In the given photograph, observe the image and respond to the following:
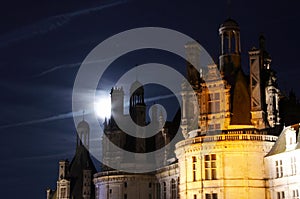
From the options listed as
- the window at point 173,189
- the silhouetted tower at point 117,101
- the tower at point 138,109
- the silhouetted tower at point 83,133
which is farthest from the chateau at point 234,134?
the silhouetted tower at point 83,133

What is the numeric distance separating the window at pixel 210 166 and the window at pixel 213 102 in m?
3.56

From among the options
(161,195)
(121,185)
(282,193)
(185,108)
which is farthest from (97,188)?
(282,193)

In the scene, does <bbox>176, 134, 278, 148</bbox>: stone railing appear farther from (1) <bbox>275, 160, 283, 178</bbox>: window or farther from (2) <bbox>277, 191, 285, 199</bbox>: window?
(2) <bbox>277, 191, 285, 199</bbox>: window

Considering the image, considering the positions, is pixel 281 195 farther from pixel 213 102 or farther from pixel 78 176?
pixel 78 176

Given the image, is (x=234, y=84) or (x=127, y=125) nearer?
(x=234, y=84)

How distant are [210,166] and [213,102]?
483cm

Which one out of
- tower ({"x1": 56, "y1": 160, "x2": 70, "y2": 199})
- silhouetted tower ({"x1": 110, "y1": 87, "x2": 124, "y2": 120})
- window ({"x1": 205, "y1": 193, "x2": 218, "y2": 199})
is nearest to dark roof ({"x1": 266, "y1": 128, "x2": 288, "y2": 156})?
window ({"x1": 205, "y1": 193, "x2": 218, "y2": 199})

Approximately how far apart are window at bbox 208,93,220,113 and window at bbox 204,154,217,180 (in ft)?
11.7

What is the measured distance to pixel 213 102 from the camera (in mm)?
47562

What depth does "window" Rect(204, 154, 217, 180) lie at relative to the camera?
149 feet

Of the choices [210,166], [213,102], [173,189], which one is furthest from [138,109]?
[210,166]

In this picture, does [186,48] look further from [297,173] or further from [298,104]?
[297,173]

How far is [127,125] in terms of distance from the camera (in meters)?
68.1

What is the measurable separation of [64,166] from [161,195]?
2039cm
